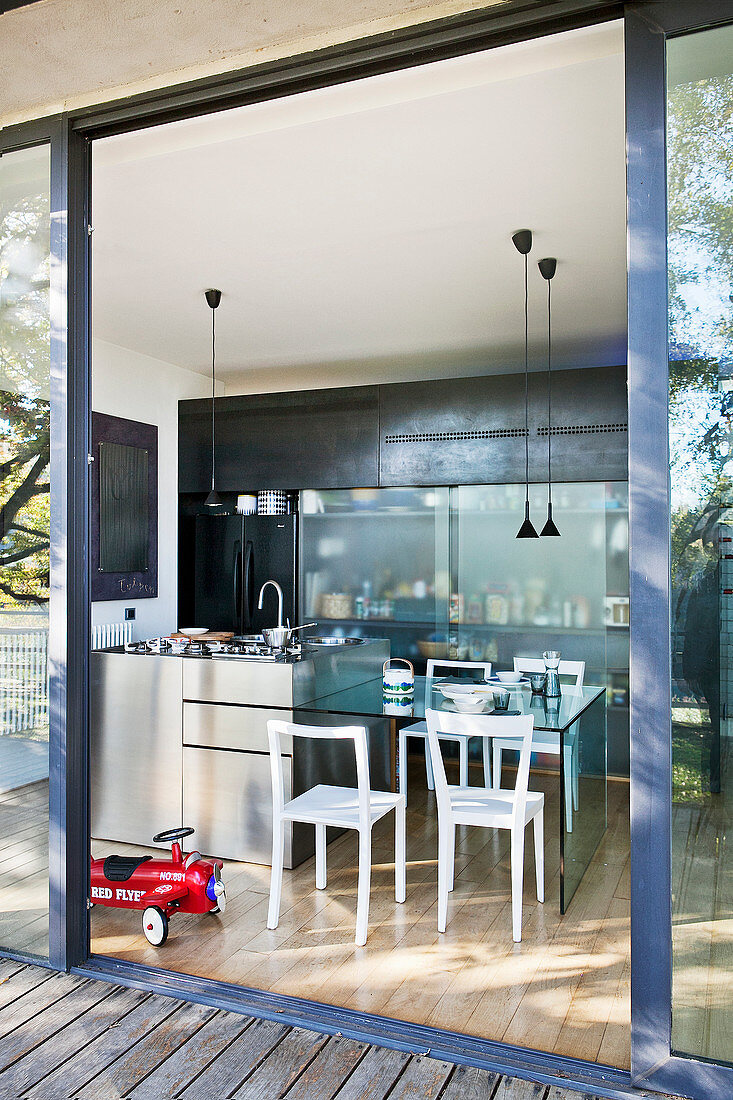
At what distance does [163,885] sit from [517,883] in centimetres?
128

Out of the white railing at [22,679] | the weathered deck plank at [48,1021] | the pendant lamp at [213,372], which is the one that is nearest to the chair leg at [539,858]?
the weathered deck plank at [48,1021]

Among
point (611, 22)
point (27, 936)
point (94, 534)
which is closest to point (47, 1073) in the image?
point (27, 936)

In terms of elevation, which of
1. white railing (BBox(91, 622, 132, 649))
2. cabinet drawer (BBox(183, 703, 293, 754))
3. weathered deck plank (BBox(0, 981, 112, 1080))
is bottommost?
weathered deck plank (BBox(0, 981, 112, 1080))

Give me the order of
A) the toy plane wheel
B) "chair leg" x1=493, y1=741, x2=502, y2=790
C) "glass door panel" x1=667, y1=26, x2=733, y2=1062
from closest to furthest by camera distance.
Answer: "glass door panel" x1=667, y1=26, x2=733, y2=1062, the toy plane wheel, "chair leg" x1=493, y1=741, x2=502, y2=790

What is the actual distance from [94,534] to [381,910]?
3078mm

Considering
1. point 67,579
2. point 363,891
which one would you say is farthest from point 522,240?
point 363,891

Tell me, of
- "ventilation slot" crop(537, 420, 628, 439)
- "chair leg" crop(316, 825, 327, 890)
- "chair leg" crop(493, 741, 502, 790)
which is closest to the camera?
"chair leg" crop(316, 825, 327, 890)

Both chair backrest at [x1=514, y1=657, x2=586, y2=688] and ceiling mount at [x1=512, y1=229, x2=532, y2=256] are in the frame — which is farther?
chair backrest at [x1=514, y1=657, x2=586, y2=688]

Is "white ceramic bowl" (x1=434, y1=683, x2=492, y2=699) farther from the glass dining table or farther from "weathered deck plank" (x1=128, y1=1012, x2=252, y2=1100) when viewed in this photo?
"weathered deck plank" (x1=128, y1=1012, x2=252, y2=1100)

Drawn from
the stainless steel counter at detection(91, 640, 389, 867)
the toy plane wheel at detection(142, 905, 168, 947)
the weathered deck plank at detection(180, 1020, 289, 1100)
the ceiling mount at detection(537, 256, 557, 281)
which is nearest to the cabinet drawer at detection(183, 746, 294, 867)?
the stainless steel counter at detection(91, 640, 389, 867)

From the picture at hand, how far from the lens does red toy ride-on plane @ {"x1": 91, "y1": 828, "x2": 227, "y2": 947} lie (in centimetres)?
299

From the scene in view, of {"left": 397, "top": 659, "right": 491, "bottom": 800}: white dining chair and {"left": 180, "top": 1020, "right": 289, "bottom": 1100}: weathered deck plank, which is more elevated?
{"left": 397, "top": 659, "right": 491, "bottom": 800}: white dining chair

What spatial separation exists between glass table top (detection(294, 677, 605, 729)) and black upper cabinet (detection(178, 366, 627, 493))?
1746mm

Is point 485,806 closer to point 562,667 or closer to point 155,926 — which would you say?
point 155,926
